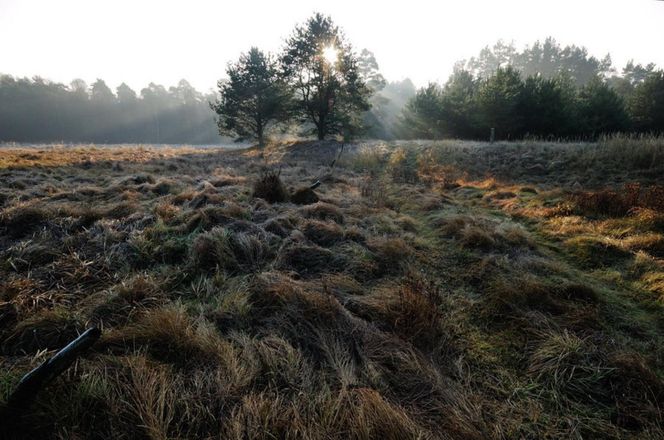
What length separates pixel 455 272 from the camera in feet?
12.0

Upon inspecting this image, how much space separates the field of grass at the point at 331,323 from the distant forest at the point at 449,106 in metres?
18.8

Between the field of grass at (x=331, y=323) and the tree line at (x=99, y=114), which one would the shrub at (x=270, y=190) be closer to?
the field of grass at (x=331, y=323)

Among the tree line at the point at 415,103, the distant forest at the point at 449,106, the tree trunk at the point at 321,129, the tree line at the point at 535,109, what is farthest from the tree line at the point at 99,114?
the tree line at the point at 535,109

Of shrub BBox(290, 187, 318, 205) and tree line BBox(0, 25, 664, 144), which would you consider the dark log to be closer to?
shrub BBox(290, 187, 318, 205)

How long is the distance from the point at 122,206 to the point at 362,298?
16.2ft

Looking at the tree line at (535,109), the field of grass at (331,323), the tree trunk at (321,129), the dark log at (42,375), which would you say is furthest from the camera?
the tree trunk at (321,129)

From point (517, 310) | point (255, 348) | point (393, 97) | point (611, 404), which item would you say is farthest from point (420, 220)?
point (393, 97)

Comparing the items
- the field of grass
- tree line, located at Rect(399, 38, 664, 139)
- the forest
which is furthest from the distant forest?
the field of grass

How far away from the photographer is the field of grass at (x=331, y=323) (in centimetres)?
161

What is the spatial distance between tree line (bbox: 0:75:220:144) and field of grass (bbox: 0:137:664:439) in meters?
A: 54.1

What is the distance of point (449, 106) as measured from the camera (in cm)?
2794

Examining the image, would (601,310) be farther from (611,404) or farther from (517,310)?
(611,404)

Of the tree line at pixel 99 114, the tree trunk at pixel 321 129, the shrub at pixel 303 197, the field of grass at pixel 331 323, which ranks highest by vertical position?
the tree line at pixel 99 114

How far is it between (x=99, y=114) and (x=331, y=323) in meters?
77.8
